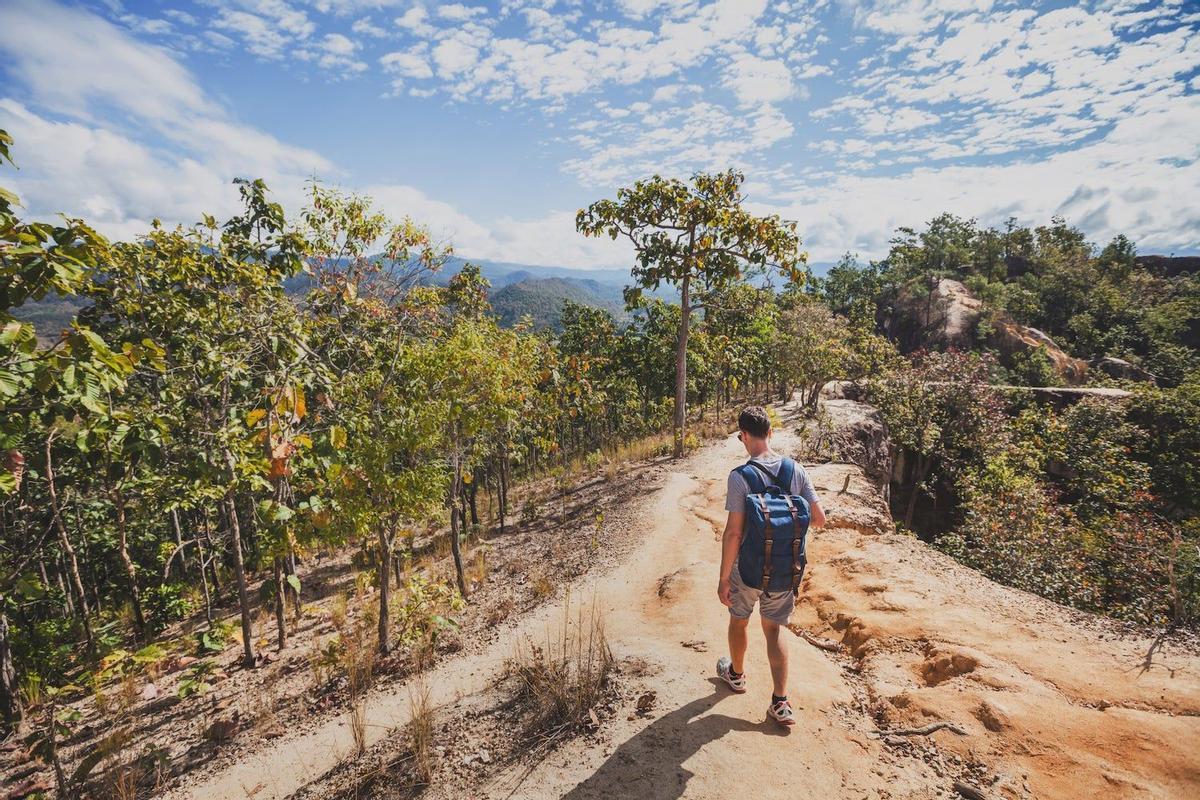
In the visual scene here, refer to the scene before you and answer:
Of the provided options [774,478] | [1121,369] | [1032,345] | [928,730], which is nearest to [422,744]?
[774,478]

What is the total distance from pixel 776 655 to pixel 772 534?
3.55ft

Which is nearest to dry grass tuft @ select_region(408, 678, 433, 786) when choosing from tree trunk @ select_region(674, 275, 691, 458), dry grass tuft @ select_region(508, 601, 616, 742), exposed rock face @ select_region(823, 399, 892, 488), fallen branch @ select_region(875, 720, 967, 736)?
dry grass tuft @ select_region(508, 601, 616, 742)

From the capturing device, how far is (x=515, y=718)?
498 cm

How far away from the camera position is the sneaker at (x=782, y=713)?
4137 millimetres

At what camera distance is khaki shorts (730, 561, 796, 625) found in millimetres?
4156

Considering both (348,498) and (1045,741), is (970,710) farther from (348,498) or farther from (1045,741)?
(348,498)

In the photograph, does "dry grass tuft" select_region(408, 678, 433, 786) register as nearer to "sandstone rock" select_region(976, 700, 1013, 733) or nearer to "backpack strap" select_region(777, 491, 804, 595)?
"backpack strap" select_region(777, 491, 804, 595)

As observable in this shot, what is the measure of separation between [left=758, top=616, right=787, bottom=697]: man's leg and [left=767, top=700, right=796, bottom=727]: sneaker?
0.08 meters

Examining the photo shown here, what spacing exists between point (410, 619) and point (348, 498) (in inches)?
99.8

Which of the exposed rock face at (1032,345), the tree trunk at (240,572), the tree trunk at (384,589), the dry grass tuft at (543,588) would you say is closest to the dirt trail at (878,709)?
the tree trunk at (384,589)

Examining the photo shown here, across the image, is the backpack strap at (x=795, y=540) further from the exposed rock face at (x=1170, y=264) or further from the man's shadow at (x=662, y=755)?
the exposed rock face at (x=1170, y=264)

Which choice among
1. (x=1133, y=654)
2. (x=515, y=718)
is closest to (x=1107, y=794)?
(x=1133, y=654)

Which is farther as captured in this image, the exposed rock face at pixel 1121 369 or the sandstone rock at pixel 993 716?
the exposed rock face at pixel 1121 369

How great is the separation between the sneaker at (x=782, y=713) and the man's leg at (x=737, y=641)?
1.51ft
